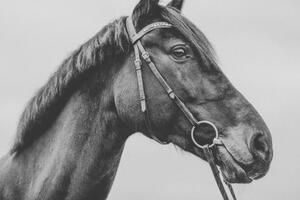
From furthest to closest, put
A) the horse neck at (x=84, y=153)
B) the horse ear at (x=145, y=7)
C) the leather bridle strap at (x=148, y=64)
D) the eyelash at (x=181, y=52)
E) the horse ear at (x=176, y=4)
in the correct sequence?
the horse ear at (x=176, y=4) < the horse ear at (x=145, y=7) < the horse neck at (x=84, y=153) < the eyelash at (x=181, y=52) < the leather bridle strap at (x=148, y=64)

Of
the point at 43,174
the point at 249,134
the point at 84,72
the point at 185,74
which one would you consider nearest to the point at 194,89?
the point at 185,74

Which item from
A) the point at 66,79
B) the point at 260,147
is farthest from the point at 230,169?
the point at 66,79

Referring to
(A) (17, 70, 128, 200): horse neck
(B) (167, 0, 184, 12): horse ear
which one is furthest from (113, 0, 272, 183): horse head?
(B) (167, 0, 184, 12): horse ear

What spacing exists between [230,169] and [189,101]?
2.53 feet

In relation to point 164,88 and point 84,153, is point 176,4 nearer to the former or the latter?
point 164,88

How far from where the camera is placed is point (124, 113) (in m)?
5.98

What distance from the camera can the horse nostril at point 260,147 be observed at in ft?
17.6

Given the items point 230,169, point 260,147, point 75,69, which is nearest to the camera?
point 260,147

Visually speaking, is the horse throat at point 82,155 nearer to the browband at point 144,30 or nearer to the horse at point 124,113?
the horse at point 124,113

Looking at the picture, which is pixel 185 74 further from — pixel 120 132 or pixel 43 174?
pixel 43 174

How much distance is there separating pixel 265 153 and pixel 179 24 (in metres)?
1.59

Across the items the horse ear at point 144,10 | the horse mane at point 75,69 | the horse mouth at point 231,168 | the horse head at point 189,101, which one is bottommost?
the horse mouth at point 231,168

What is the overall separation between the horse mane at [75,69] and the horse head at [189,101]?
0.07 ft

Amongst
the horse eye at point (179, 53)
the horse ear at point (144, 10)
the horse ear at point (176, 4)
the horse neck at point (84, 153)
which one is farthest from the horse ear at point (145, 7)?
the horse neck at point (84, 153)
